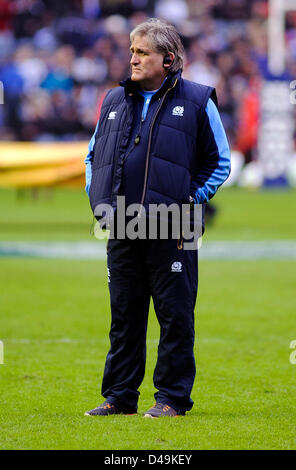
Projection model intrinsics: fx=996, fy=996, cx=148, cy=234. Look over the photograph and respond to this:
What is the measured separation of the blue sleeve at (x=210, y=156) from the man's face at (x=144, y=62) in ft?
1.04

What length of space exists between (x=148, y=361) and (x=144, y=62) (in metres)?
2.71

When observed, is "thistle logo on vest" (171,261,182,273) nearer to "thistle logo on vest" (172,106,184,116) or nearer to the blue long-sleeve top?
the blue long-sleeve top

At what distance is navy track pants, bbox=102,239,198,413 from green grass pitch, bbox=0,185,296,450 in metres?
0.17

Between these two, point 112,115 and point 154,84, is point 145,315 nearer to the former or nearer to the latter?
point 112,115

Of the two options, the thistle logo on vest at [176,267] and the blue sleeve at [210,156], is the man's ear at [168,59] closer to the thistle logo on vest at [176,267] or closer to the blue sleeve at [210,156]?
the blue sleeve at [210,156]

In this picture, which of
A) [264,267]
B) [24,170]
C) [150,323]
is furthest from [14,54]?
[150,323]

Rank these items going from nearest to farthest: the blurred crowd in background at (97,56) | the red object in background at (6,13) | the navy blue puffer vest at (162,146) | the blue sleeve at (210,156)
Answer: the navy blue puffer vest at (162,146) → the blue sleeve at (210,156) → the blurred crowd in background at (97,56) → the red object in background at (6,13)

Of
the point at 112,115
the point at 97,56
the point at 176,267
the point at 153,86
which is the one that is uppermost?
the point at 97,56

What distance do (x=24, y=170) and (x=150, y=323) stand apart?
28.6 feet

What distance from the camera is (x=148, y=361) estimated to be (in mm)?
6980

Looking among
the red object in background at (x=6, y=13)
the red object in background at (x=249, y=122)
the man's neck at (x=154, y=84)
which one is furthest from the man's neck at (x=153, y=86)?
the red object in background at (x=6, y=13)

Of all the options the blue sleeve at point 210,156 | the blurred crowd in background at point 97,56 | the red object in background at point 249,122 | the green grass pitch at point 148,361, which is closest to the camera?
the green grass pitch at point 148,361

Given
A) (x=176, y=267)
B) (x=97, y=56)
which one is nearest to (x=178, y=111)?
(x=176, y=267)

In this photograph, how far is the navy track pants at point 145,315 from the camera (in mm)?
4953
